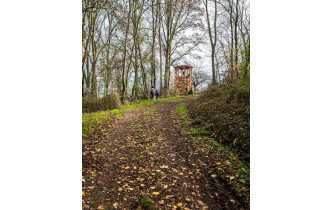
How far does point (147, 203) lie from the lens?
2.73 metres

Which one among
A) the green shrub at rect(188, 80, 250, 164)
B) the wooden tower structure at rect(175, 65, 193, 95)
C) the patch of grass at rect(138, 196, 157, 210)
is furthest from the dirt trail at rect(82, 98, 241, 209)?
the wooden tower structure at rect(175, 65, 193, 95)

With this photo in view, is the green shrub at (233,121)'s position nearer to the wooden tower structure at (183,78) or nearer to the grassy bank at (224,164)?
the grassy bank at (224,164)

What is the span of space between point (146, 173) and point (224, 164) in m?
1.49

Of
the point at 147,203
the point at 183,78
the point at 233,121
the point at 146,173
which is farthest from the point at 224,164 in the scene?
the point at 183,78

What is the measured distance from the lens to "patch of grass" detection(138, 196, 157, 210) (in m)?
2.70

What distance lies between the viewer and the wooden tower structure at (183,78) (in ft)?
61.1

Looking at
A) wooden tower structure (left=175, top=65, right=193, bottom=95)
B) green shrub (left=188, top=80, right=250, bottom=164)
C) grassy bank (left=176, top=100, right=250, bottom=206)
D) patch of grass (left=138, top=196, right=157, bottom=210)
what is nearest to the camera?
patch of grass (left=138, top=196, right=157, bottom=210)

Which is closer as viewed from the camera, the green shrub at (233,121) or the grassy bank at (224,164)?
the grassy bank at (224,164)

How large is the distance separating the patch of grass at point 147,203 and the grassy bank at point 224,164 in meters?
1.24

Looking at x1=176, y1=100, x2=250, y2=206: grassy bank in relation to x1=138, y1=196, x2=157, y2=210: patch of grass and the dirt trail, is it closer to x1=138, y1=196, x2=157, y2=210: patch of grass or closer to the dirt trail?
the dirt trail

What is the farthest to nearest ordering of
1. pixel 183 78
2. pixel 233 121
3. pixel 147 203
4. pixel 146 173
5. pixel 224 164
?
pixel 183 78
pixel 233 121
pixel 224 164
pixel 146 173
pixel 147 203

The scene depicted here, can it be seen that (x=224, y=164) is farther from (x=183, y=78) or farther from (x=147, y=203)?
(x=183, y=78)

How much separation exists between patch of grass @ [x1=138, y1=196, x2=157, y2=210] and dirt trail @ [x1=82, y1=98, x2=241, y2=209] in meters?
0.06

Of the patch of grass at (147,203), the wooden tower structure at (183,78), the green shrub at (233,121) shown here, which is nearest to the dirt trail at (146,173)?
the patch of grass at (147,203)
